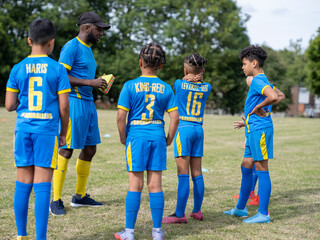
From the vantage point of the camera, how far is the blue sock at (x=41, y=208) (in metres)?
3.46

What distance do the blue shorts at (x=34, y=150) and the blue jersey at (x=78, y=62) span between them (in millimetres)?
1618

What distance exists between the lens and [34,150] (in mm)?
3482

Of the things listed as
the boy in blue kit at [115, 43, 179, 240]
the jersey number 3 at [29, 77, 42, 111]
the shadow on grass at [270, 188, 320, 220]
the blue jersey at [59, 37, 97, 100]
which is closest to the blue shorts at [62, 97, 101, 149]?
the blue jersey at [59, 37, 97, 100]

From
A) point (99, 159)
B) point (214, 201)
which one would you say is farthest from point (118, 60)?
point (214, 201)

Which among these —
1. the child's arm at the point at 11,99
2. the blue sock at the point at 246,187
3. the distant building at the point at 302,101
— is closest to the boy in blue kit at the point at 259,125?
the blue sock at the point at 246,187

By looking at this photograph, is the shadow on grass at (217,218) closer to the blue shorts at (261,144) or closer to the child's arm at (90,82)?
the blue shorts at (261,144)

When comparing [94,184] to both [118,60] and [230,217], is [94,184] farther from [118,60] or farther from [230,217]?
[118,60]

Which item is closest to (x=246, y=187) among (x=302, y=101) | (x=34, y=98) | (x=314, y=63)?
(x=34, y=98)

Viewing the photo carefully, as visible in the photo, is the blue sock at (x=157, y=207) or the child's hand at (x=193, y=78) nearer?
the blue sock at (x=157, y=207)

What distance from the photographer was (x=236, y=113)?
57.5 meters

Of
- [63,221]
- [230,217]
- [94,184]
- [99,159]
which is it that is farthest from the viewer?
[99,159]

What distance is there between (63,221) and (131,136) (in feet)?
5.06

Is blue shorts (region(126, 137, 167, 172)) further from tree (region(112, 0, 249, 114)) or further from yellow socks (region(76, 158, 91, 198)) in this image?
tree (region(112, 0, 249, 114))

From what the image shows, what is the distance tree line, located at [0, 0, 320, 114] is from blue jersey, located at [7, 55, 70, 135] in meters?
45.0
